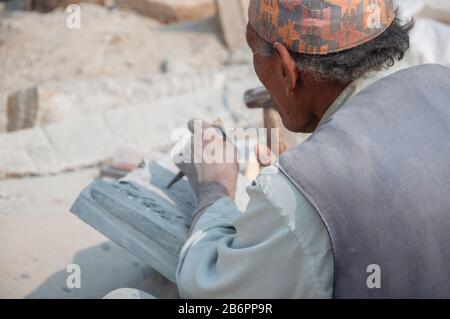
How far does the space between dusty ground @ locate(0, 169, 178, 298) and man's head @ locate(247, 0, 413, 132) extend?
1386 mm

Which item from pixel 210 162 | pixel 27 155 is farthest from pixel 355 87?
pixel 27 155

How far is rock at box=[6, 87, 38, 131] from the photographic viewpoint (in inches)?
214

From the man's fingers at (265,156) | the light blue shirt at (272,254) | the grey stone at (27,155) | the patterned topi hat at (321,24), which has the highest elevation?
the patterned topi hat at (321,24)

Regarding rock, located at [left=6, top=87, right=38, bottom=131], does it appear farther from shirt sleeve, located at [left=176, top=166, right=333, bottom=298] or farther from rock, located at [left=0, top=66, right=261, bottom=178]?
shirt sleeve, located at [left=176, top=166, right=333, bottom=298]

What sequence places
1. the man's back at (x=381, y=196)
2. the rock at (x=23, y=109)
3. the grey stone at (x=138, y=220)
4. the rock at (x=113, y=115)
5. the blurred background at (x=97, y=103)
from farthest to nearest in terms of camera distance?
1. the rock at (x=23, y=109)
2. the rock at (x=113, y=115)
3. the blurred background at (x=97, y=103)
4. the grey stone at (x=138, y=220)
5. the man's back at (x=381, y=196)

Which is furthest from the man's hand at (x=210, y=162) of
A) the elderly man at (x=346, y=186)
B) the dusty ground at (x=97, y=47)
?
the dusty ground at (x=97, y=47)

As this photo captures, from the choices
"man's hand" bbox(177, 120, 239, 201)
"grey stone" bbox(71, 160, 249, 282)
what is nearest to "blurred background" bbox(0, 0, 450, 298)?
"grey stone" bbox(71, 160, 249, 282)

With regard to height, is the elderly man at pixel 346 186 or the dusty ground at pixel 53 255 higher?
the elderly man at pixel 346 186

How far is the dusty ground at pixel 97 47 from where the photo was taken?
8016mm

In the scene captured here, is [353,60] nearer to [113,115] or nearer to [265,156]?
[265,156]

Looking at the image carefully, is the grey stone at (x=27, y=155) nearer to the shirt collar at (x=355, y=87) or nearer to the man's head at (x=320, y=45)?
the man's head at (x=320, y=45)
